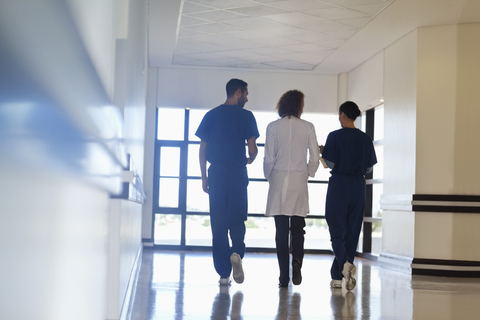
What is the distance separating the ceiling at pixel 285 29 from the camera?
20.8 feet

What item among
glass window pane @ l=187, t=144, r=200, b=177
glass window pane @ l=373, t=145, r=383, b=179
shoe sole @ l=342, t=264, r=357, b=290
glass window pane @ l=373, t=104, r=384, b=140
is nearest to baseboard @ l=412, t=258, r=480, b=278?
glass window pane @ l=373, t=145, r=383, b=179

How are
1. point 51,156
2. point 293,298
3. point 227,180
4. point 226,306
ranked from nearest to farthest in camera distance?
point 51,156 → point 226,306 → point 293,298 → point 227,180

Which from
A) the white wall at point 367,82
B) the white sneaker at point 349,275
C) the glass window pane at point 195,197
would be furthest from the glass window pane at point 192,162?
the white sneaker at point 349,275

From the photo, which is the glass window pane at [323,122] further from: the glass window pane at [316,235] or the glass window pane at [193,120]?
the glass window pane at [193,120]

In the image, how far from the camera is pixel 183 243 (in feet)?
31.2

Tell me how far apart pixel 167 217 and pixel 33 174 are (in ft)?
30.0

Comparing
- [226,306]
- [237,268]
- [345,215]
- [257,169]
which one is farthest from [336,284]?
[257,169]

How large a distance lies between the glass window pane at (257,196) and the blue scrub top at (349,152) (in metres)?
5.21

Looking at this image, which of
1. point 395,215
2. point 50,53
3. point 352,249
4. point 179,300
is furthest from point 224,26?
point 50,53

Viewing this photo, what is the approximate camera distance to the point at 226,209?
165 inches

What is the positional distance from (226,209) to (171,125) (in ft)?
18.3

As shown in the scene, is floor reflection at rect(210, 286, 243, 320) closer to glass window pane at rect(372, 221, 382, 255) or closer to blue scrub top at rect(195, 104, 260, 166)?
blue scrub top at rect(195, 104, 260, 166)

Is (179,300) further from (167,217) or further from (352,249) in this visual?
(167,217)

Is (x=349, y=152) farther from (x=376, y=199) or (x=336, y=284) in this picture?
(x=376, y=199)
